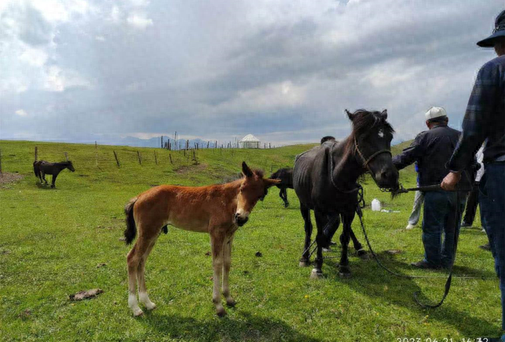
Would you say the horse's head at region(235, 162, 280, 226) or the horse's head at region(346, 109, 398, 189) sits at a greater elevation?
the horse's head at region(346, 109, 398, 189)

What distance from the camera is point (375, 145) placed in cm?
521

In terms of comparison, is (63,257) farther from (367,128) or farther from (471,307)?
(471,307)

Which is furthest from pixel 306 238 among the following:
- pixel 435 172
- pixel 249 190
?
pixel 249 190

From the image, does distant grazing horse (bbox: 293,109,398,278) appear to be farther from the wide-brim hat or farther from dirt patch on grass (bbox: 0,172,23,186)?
dirt patch on grass (bbox: 0,172,23,186)

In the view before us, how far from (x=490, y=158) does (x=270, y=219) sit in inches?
469

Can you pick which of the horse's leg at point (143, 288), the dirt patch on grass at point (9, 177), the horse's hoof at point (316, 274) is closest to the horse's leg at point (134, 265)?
the horse's leg at point (143, 288)

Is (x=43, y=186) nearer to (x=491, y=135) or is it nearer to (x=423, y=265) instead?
(x=423, y=265)

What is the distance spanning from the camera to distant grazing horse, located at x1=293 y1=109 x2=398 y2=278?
512 cm

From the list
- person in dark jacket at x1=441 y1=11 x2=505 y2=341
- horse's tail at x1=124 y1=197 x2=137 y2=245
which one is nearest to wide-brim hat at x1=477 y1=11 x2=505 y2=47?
person in dark jacket at x1=441 y1=11 x2=505 y2=341

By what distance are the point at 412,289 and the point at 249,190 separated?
4220 millimetres

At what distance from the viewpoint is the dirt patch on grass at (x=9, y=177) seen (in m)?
27.7

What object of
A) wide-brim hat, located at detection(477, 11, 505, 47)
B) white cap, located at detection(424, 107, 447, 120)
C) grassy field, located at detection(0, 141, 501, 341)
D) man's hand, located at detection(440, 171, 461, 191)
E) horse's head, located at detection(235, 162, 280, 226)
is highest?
wide-brim hat, located at detection(477, 11, 505, 47)

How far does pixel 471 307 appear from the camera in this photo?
5078 mm

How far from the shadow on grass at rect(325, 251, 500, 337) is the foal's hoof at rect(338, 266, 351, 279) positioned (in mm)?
111
